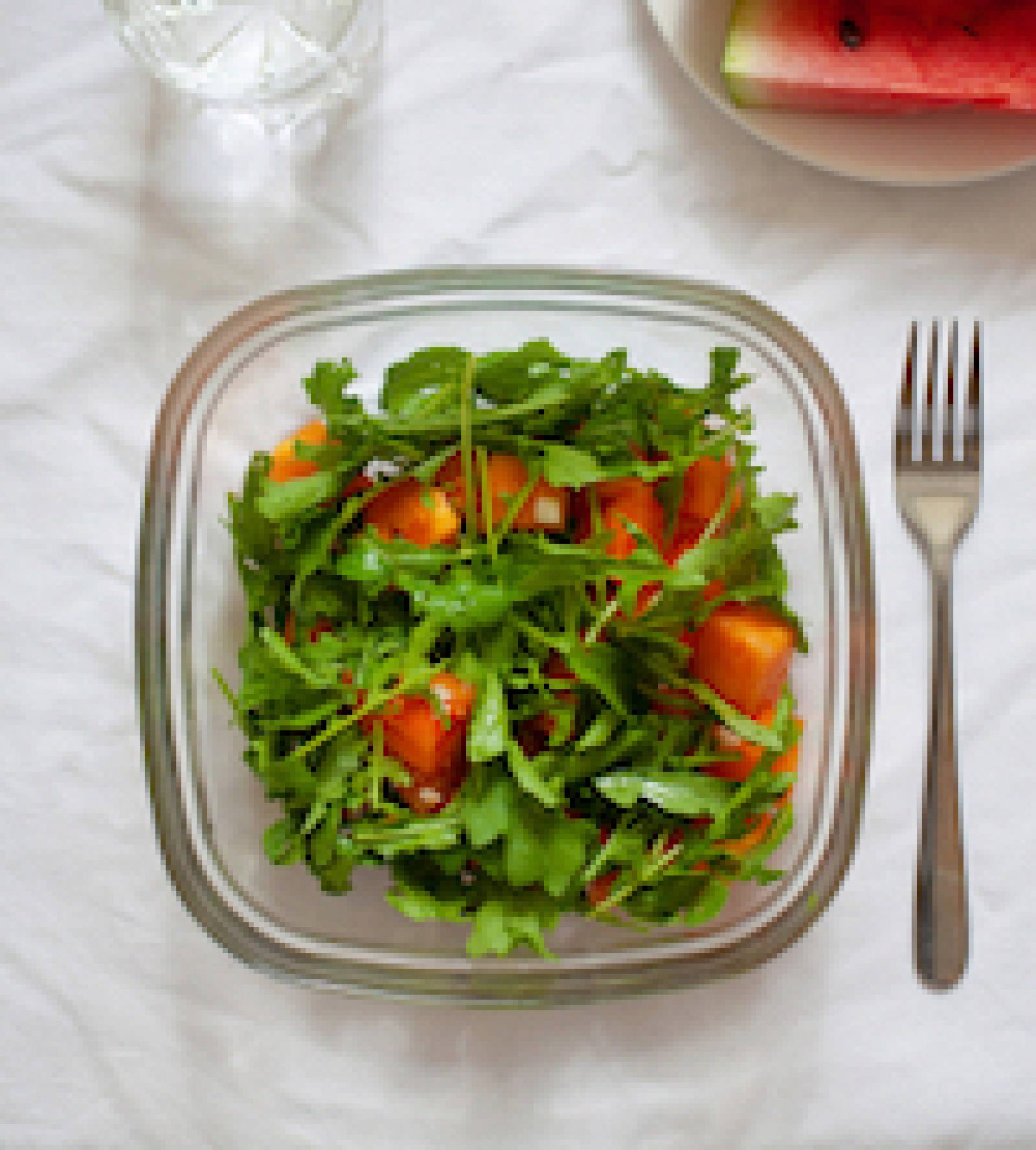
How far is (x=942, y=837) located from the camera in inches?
37.9

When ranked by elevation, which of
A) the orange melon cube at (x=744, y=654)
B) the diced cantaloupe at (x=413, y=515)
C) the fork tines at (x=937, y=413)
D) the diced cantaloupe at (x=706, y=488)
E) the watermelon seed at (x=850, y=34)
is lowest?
the orange melon cube at (x=744, y=654)

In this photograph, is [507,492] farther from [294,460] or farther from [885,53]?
[885,53]

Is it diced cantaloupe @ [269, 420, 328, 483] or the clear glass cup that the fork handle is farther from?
the clear glass cup

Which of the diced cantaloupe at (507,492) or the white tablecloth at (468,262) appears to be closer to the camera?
the diced cantaloupe at (507,492)

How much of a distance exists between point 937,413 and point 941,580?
142 millimetres

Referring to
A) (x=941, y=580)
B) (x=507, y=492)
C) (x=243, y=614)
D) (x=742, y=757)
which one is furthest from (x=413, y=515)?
(x=941, y=580)

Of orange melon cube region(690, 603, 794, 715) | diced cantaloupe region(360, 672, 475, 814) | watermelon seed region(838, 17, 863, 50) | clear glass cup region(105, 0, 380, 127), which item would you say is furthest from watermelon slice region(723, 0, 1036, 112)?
diced cantaloupe region(360, 672, 475, 814)

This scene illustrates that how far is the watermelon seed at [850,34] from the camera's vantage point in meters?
0.92

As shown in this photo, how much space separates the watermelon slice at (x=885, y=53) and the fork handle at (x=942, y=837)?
37 cm

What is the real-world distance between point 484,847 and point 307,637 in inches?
8.0

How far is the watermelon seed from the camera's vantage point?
0.92 metres

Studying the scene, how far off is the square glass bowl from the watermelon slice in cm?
18

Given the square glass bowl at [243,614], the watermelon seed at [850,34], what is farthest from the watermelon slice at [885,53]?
the square glass bowl at [243,614]

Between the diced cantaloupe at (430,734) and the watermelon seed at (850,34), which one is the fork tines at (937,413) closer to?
the watermelon seed at (850,34)
